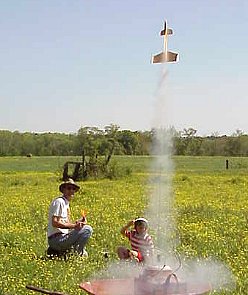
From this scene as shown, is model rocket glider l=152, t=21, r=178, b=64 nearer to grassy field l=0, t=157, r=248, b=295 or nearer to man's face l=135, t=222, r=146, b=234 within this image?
grassy field l=0, t=157, r=248, b=295

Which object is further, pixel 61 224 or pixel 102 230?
pixel 102 230

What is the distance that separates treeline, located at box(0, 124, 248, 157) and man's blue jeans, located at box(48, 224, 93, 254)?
628 centimetres

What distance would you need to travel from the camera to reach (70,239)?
10.1 m

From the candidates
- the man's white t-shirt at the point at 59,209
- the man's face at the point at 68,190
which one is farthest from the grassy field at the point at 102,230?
the man's face at the point at 68,190

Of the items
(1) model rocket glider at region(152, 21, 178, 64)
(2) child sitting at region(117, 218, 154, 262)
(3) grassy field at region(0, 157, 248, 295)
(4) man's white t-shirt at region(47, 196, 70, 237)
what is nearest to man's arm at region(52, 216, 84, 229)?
(4) man's white t-shirt at region(47, 196, 70, 237)

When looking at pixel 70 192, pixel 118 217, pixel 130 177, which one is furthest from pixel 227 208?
pixel 130 177

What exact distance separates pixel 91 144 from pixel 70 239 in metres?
27.7

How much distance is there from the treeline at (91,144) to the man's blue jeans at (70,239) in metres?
6.28

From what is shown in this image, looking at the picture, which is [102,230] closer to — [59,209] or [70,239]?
[70,239]

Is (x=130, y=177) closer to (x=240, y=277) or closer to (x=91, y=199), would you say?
(x=91, y=199)

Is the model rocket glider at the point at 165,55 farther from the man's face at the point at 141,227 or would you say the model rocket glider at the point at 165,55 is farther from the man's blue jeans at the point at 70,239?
the man's blue jeans at the point at 70,239

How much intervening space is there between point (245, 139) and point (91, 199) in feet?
140

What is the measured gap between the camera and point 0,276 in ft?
30.0

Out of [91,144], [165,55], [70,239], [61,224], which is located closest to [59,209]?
[61,224]
